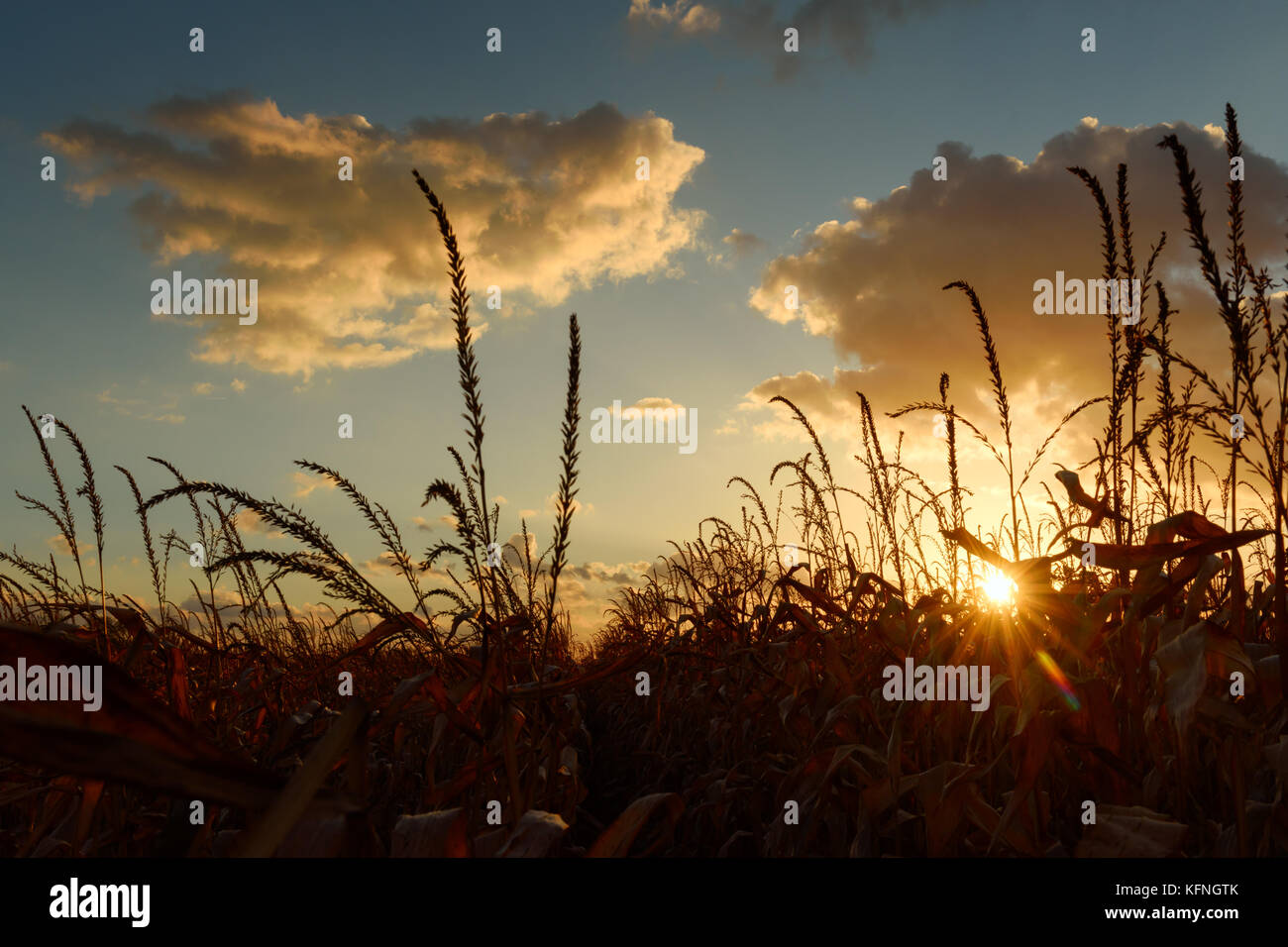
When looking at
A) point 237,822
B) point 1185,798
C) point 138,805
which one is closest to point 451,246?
point 237,822

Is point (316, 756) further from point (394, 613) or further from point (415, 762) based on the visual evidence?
point (415, 762)

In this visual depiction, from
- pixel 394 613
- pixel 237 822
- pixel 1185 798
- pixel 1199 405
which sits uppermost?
pixel 1199 405

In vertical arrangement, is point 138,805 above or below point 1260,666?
below

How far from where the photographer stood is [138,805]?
8.50 feet

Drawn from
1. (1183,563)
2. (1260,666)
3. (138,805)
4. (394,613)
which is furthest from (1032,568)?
(138,805)

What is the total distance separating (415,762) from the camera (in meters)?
3.20

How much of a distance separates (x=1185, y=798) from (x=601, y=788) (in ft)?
8.71

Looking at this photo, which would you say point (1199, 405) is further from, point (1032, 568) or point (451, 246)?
point (451, 246)

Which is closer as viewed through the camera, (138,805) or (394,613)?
(394,613)

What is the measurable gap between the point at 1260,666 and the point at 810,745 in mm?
1252

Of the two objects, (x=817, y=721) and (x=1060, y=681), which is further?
(x=817, y=721)
